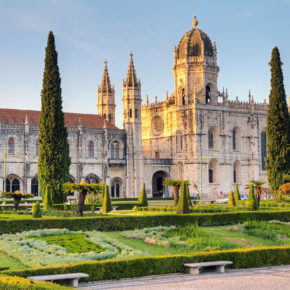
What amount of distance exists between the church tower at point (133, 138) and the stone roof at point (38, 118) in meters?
2.61

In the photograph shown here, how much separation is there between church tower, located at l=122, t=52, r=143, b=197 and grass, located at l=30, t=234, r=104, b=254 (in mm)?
38571

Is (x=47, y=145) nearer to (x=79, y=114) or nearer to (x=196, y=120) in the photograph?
(x=79, y=114)

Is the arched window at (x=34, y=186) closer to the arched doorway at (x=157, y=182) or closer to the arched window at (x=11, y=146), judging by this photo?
the arched window at (x=11, y=146)

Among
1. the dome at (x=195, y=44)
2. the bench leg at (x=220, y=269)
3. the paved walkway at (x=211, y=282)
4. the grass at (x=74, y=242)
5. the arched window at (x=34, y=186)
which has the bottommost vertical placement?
the paved walkway at (x=211, y=282)

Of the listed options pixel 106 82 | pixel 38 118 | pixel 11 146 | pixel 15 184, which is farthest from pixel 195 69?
pixel 15 184

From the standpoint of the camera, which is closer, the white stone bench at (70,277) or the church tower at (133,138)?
the white stone bench at (70,277)

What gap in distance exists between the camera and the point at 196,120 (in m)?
65.6

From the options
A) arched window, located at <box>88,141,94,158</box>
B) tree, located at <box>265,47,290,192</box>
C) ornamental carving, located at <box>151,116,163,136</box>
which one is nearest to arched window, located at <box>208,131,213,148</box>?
ornamental carving, located at <box>151,116,163,136</box>

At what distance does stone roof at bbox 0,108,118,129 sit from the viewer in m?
56.7

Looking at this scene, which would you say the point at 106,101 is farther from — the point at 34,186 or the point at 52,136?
the point at 52,136

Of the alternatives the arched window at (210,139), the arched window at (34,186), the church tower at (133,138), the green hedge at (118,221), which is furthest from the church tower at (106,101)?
the green hedge at (118,221)

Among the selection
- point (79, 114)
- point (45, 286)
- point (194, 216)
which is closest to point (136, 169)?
point (79, 114)

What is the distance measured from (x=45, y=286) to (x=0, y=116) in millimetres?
47058

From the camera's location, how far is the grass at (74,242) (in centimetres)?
1956
